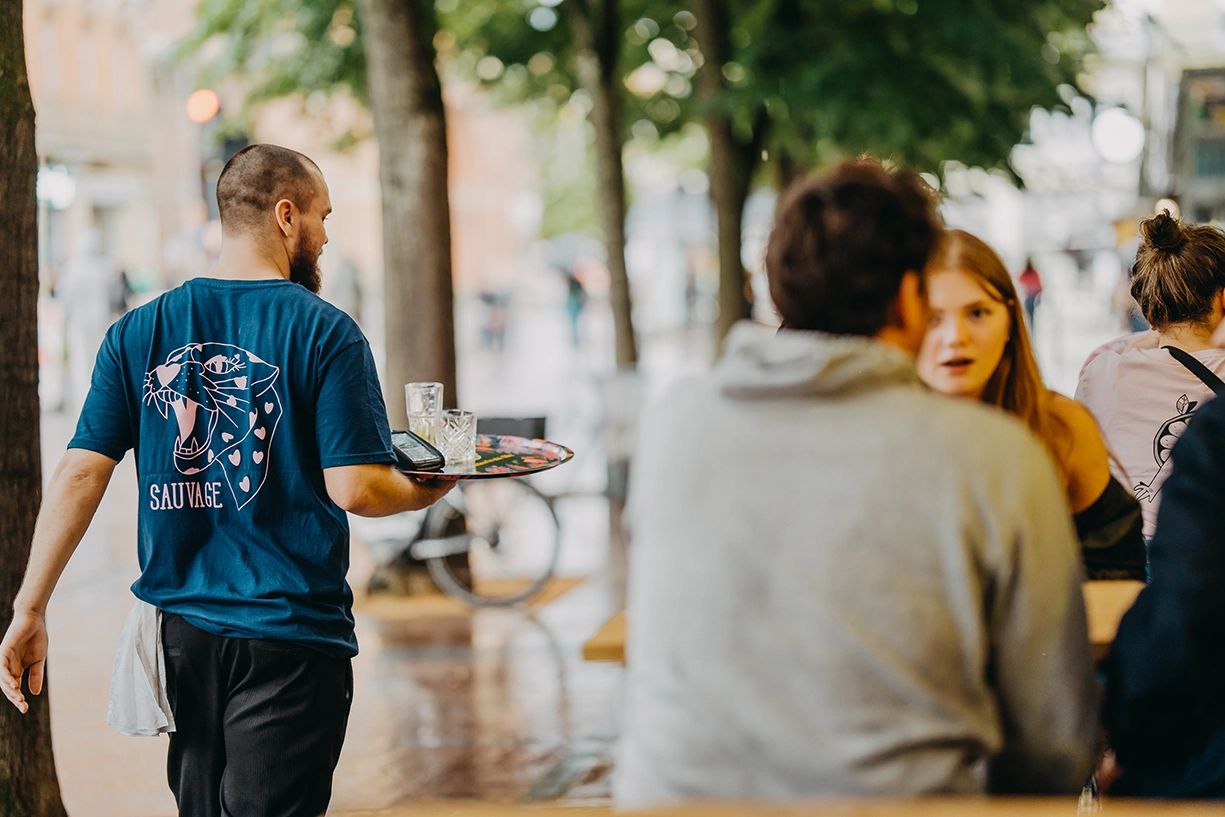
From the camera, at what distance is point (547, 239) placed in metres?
56.6

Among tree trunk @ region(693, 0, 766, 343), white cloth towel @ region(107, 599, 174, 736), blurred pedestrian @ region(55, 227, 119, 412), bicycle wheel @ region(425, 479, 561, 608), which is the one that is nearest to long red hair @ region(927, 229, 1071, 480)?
white cloth towel @ region(107, 599, 174, 736)

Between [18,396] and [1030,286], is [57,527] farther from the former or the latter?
[1030,286]

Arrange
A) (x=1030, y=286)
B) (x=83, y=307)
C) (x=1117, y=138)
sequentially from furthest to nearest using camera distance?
(x=1030, y=286)
(x=1117, y=138)
(x=83, y=307)

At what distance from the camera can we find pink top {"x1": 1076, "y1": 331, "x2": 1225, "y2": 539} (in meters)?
3.90

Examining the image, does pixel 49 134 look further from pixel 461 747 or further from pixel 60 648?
pixel 461 747

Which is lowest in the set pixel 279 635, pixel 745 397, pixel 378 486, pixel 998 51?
pixel 279 635

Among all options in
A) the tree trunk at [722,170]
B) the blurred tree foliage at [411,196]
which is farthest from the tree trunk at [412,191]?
the tree trunk at [722,170]

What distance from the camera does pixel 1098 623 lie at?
287 cm

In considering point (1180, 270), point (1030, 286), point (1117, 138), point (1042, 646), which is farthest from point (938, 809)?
point (1030, 286)

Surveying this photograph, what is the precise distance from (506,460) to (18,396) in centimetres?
154

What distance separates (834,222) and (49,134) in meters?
38.8

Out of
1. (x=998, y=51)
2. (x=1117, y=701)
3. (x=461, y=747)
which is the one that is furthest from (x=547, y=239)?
(x=1117, y=701)

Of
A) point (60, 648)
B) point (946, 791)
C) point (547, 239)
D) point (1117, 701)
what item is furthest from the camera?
point (547, 239)

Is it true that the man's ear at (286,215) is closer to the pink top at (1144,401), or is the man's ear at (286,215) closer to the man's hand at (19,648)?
the man's hand at (19,648)
